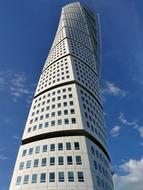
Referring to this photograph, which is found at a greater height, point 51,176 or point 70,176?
point 51,176

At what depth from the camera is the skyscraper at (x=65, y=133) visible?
33.2 metres

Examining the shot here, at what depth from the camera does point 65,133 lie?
39625mm

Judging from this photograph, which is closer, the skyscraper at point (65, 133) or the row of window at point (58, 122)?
the skyscraper at point (65, 133)

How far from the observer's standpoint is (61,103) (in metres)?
44.6

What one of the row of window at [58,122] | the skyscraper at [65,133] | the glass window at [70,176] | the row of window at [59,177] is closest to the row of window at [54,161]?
the skyscraper at [65,133]

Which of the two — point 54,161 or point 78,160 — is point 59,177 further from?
point 78,160

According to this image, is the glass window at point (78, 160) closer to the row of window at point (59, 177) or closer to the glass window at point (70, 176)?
the row of window at point (59, 177)

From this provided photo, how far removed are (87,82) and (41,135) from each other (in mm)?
18810

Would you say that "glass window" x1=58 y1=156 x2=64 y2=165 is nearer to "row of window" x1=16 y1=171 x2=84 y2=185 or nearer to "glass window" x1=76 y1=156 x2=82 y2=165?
"row of window" x1=16 y1=171 x2=84 y2=185

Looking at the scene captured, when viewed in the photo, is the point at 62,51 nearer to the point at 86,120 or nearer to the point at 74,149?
the point at 86,120

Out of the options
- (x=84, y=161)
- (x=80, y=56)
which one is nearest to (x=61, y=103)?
(x=84, y=161)

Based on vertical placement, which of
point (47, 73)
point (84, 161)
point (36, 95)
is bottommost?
point (84, 161)

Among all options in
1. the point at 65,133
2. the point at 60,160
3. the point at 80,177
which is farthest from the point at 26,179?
the point at 65,133

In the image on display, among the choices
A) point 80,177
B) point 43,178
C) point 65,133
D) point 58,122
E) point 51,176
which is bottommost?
point 80,177
